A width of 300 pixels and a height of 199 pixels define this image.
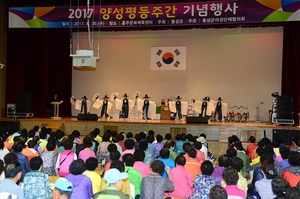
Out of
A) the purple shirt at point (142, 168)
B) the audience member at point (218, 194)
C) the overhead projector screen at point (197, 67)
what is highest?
the overhead projector screen at point (197, 67)

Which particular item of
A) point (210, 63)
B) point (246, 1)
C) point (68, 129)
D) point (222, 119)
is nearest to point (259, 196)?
point (246, 1)

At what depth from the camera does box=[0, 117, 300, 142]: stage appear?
10977 mm

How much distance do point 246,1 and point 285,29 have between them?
111 inches

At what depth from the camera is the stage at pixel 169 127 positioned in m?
11.0

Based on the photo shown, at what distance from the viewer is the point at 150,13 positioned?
11.6 metres

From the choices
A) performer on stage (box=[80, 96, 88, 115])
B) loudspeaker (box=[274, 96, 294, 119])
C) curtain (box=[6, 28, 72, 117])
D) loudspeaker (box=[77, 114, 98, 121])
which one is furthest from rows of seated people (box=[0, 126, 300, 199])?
curtain (box=[6, 28, 72, 117])

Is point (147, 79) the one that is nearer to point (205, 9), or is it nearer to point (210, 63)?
point (210, 63)

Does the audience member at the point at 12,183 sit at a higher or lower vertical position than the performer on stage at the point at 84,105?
lower

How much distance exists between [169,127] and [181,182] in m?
7.01

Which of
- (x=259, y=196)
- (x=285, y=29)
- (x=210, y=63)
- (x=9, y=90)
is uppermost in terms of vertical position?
(x=285, y=29)

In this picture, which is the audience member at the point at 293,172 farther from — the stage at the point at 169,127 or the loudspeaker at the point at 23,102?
the loudspeaker at the point at 23,102

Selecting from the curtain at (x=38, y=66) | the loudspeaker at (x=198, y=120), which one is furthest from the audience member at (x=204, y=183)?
the curtain at (x=38, y=66)

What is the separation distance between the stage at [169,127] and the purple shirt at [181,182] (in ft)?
22.2

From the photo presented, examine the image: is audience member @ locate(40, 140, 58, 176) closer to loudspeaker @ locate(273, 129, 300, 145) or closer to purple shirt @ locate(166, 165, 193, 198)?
purple shirt @ locate(166, 165, 193, 198)
